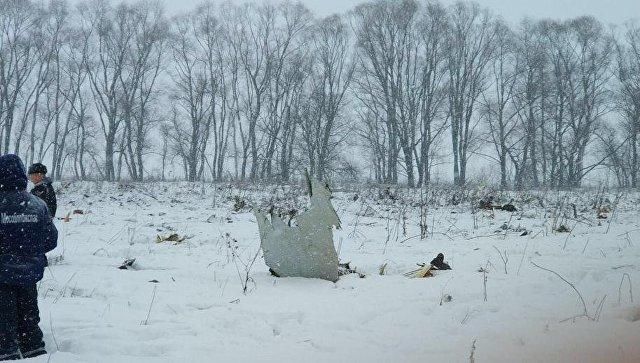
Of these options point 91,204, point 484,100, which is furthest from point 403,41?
point 91,204

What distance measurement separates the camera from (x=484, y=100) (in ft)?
77.6

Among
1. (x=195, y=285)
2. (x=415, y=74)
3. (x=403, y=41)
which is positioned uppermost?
(x=403, y=41)

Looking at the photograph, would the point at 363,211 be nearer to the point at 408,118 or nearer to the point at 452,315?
the point at 452,315

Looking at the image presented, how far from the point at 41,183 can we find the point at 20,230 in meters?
3.29

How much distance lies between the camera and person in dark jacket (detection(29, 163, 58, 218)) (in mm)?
5285

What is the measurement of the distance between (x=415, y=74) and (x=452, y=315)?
2091 centimetres

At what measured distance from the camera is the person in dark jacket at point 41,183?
529 centimetres

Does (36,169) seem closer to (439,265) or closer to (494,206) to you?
(439,265)

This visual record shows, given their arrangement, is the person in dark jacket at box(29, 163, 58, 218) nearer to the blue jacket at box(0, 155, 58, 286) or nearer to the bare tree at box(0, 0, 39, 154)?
the blue jacket at box(0, 155, 58, 286)

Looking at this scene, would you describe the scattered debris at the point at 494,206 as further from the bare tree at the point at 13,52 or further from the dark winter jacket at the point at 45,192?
the bare tree at the point at 13,52

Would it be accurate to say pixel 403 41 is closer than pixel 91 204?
No

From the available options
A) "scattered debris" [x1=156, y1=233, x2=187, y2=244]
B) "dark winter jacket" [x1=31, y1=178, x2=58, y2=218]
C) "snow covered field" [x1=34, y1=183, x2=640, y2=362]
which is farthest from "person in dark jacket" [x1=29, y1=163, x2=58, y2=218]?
"scattered debris" [x1=156, y1=233, x2=187, y2=244]

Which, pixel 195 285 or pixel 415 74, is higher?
pixel 415 74

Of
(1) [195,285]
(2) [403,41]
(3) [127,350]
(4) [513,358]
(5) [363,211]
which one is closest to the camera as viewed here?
(4) [513,358]
